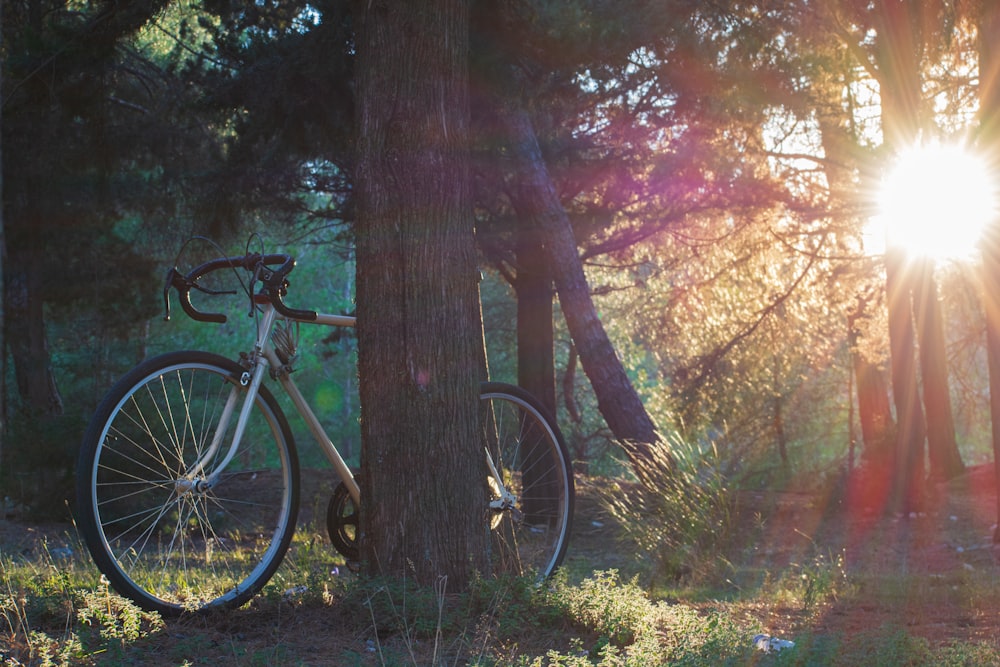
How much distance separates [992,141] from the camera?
739 cm

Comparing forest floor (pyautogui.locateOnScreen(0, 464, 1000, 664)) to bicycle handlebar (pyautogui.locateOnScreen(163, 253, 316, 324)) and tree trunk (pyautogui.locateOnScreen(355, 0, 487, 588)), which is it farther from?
bicycle handlebar (pyautogui.locateOnScreen(163, 253, 316, 324))

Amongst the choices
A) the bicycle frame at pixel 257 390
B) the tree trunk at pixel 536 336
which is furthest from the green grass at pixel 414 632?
the tree trunk at pixel 536 336

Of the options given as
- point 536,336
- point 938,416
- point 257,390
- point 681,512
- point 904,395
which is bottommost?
point 681,512

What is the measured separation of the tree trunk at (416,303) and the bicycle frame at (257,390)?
26 cm

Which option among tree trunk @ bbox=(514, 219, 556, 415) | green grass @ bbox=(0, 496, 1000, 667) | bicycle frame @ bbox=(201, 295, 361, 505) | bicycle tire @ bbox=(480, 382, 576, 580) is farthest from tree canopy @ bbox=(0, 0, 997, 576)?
green grass @ bbox=(0, 496, 1000, 667)

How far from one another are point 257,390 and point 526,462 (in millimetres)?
1848

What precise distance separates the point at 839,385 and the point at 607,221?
15140 mm

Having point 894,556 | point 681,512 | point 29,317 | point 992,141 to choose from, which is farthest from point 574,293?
point 29,317

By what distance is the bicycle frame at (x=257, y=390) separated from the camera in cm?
357

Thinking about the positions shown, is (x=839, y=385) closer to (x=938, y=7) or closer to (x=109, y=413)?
(x=938, y=7)

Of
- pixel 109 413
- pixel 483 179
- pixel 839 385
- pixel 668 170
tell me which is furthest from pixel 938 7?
pixel 839 385

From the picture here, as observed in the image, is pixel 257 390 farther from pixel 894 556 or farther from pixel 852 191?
Result: pixel 852 191

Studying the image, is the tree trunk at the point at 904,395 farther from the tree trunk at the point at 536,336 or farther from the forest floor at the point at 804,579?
the tree trunk at the point at 536,336

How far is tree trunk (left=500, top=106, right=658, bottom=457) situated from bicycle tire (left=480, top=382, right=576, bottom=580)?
4.61m
